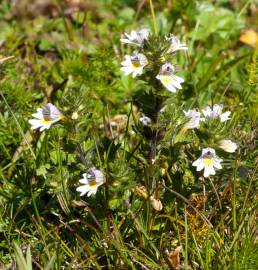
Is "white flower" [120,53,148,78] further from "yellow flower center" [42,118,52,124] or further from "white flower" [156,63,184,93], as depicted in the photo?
"yellow flower center" [42,118,52,124]

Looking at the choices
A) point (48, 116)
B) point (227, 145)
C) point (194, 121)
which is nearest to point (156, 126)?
point (194, 121)

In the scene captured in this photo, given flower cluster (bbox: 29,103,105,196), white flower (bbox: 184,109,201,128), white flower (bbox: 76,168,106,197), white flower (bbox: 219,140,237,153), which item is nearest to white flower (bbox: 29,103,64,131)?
flower cluster (bbox: 29,103,105,196)

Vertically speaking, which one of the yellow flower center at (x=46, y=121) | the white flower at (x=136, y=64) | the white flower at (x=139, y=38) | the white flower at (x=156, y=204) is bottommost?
the white flower at (x=156, y=204)

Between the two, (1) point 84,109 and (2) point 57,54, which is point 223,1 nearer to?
(2) point 57,54

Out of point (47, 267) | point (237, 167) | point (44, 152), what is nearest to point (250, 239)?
point (237, 167)

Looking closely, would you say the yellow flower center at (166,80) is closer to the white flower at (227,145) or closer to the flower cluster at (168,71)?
the flower cluster at (168,71)

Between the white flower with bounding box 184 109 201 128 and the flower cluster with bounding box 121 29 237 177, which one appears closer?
the flower cluster with bounding box 121 29 237 177

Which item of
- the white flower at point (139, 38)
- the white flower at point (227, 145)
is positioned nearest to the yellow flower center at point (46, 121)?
the white flower at point (139, 38)
